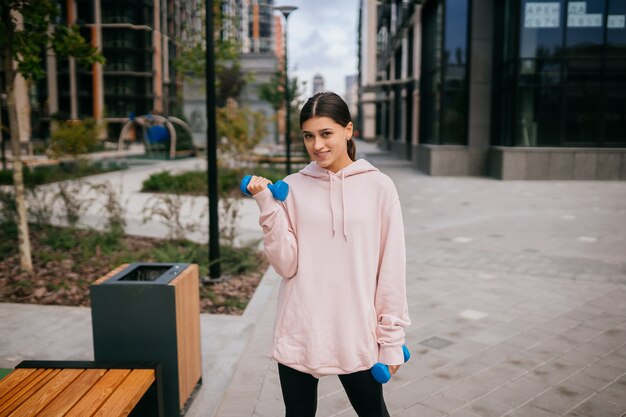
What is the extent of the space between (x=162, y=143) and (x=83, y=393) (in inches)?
1337

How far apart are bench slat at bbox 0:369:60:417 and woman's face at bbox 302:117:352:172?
1.70 metres

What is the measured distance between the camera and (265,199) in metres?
2.19

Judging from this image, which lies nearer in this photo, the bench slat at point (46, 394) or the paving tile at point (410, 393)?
the bench slat at point (46, 394)

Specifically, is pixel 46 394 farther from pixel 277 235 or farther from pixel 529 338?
pixel 529 338

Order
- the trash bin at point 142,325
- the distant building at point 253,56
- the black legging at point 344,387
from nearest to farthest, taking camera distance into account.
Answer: the black legging at point 344,387 < the trash bin at point 142,325 < the distant building at point 253,56

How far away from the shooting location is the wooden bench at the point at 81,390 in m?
2.46

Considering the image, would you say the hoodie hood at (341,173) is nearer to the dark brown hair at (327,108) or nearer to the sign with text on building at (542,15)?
the dark brown hair at (327,108)

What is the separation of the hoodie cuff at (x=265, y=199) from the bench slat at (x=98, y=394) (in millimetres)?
1197

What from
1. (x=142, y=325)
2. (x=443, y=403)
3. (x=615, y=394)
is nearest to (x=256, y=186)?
(x=142, y=325)

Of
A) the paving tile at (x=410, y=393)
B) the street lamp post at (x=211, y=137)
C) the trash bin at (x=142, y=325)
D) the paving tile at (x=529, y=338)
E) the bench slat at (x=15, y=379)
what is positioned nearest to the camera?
the bench slat at (x=15, y=379)

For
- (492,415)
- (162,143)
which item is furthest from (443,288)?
(162,143)

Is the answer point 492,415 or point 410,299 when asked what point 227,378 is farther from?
point 410,299

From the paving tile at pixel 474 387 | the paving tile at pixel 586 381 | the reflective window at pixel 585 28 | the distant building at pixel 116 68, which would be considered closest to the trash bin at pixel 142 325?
the paving tile at pixel 474 387

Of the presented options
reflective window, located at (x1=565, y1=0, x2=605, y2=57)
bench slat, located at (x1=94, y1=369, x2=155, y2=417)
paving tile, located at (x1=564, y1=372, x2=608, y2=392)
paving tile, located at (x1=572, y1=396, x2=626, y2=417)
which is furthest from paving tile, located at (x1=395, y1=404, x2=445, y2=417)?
reflective window, located at (x1=565, y1=0, x2=605, y2=57)
